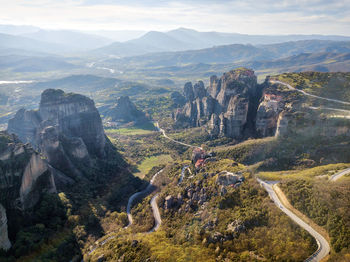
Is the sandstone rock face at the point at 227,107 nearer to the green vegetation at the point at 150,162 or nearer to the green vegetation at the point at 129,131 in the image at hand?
the green vegetation at the point at 129,131

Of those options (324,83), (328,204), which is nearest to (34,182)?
(328,204)

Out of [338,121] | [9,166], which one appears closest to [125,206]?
[9,166]

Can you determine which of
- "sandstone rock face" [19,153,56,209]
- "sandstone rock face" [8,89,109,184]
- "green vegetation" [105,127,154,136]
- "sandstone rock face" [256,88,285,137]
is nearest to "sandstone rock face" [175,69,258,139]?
"sandstone rock face" [256,88,285,137]

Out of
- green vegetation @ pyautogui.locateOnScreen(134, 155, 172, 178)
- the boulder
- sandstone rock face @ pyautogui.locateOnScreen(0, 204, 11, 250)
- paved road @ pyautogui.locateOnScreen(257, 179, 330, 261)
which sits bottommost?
green vegetation @ pyautogui.locateOnScreen(134, 155, 172, 178)

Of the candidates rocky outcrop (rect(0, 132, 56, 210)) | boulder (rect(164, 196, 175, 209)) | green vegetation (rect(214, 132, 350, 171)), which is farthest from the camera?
green vegetation (rect(214, 132, 350, 171))

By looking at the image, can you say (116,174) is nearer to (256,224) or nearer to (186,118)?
(256,224)

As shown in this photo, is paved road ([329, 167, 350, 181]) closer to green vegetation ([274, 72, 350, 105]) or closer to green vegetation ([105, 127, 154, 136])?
green vegetation ([274, 72, 350, 105])

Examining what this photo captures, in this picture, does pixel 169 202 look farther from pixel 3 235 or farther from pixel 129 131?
pixel 129 131
